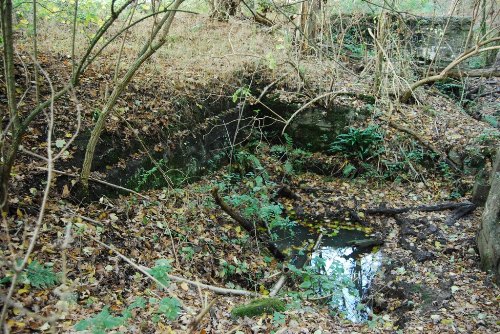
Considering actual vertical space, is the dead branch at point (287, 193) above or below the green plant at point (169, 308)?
below

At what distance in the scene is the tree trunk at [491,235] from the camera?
6410 millimetres

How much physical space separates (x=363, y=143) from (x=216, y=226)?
16.5ft

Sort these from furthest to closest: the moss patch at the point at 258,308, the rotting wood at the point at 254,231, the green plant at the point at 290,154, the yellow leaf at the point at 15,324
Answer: the green plant at the point at 290,154
the rotting wood at the point at 254,231
the moss patch at the point at 258,308
the yellow leaf at the point at 15,324

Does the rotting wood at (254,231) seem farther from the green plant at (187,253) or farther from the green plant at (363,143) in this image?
the green plant at (363,143)

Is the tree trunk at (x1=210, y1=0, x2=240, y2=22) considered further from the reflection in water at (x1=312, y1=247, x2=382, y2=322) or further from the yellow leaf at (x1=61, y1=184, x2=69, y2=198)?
the yellow leaf at (x1=61, y1=184, x2=69, y2=198)

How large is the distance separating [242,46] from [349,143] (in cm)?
427

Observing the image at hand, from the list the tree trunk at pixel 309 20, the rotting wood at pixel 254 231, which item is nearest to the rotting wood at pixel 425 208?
the rotting wood at pixel 254 231

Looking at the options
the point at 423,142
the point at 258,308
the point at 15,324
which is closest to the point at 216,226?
the point at 258,308

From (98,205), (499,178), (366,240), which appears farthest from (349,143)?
(98,205)

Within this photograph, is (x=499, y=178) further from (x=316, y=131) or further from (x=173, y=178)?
(x=173, y=178)

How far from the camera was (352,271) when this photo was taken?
7.44 m

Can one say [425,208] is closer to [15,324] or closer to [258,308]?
[258,308]

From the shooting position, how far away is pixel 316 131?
36.0 feet

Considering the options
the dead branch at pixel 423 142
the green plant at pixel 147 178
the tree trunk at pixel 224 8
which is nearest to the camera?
the green plant at pixel 147 178
